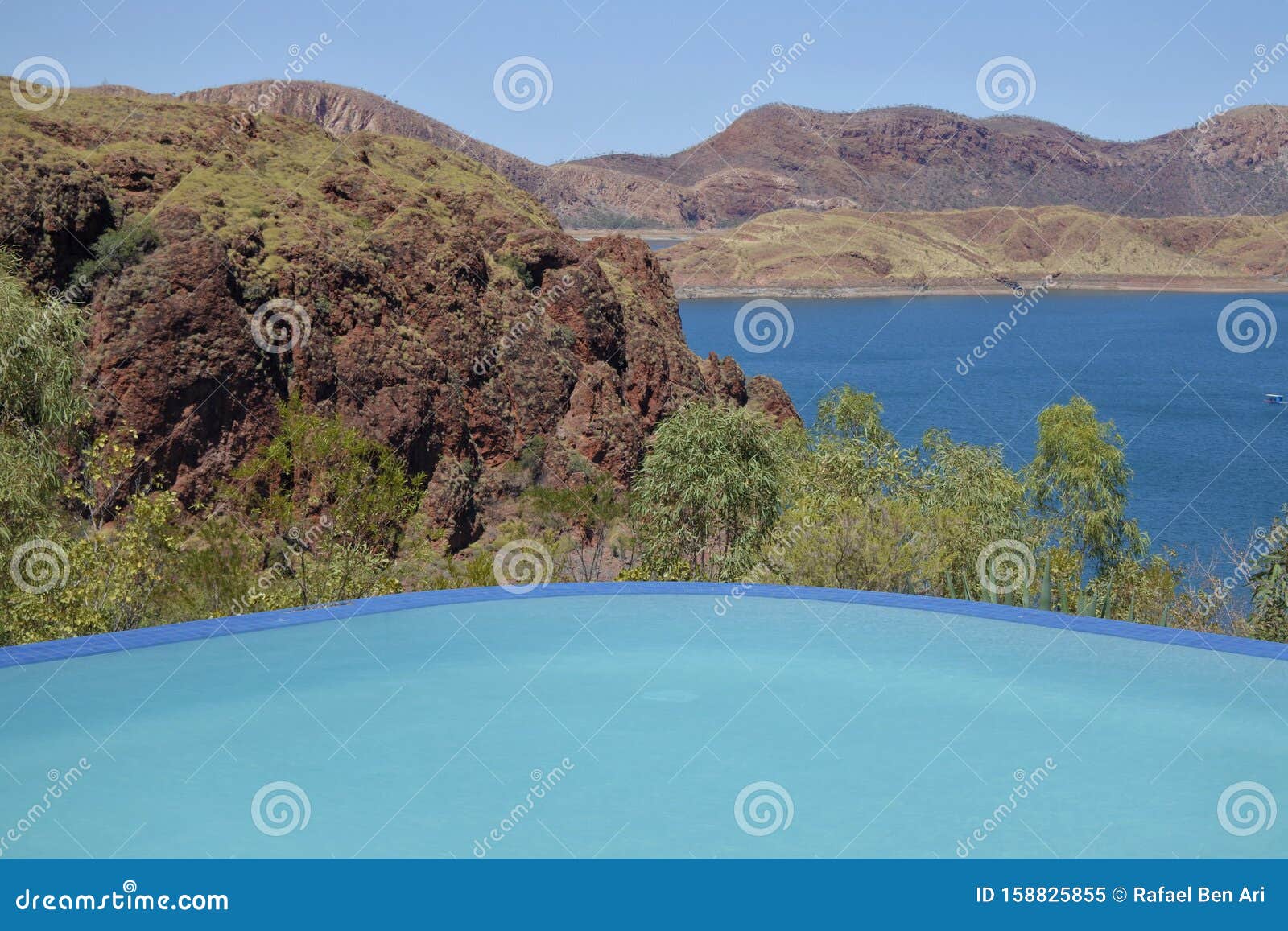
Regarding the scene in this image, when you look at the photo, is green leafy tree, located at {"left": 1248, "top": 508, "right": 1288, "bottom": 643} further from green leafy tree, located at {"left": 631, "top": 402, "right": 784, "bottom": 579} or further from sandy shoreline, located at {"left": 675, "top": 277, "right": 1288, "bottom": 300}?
sandy shoreline, located at {"left": 675, "top": 277, "right": 1288, "bottom": 300}

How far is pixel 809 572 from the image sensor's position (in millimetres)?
14266

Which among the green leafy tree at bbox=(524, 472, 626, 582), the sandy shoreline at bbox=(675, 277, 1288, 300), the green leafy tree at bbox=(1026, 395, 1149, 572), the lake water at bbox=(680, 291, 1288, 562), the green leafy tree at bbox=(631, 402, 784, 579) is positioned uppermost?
the sandy shoreline at bbox=(675, 277, 1288, 300)

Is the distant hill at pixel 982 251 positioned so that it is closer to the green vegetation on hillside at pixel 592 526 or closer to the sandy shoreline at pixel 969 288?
the sandy shoreline at pixel 969 288

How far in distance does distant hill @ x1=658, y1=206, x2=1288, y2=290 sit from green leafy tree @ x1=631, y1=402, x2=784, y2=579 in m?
147

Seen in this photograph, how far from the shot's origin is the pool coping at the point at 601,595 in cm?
1021

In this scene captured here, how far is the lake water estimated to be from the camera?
46.7 meters

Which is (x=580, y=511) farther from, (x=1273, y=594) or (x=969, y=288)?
(x=969, y=288)

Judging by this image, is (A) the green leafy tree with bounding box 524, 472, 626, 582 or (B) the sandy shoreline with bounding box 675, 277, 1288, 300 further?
(B) the sandy shoreline with bounding box 675, 277, 1288, 300

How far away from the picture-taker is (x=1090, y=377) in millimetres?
83312

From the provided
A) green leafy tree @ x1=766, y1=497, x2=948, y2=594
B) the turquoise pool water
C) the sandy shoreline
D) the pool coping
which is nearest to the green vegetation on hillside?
green leafy tree @ x1=766, y1=497, x2=948, y2=594

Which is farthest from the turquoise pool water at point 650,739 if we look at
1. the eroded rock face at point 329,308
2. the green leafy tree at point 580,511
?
the green leafy tree at point 580,511

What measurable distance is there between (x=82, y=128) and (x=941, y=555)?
24057mm

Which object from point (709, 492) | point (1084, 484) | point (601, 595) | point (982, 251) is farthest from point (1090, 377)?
point (982, 251)
